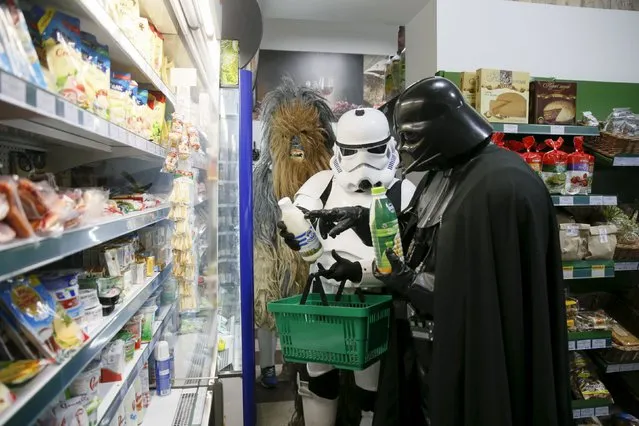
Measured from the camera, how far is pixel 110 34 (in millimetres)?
1204

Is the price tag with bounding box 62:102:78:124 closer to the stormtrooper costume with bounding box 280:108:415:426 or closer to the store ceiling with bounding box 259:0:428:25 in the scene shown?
the stormtrooper costume with bounding box 280:108:415:426

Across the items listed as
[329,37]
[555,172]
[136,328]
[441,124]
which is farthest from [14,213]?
[329,37]

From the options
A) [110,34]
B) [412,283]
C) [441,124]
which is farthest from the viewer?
[412,283]

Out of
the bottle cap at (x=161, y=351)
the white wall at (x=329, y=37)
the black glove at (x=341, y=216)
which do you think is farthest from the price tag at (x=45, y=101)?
the white wall at (x=329, y=37)

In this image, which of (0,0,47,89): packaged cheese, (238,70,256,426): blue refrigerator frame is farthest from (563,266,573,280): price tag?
(0,0,47,89): packaged cheese

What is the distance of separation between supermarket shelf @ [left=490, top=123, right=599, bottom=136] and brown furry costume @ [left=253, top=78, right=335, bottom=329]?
1246 millimetres

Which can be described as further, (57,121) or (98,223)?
(98,223)

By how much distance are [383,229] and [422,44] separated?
2.10 m

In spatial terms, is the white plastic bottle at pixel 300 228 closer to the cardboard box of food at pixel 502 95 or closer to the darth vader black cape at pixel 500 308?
the darth vader black cape at pixel 500 308

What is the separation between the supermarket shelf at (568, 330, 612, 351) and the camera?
2.81 metres

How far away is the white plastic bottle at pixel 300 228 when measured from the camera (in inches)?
86.7

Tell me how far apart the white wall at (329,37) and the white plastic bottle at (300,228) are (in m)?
2.77

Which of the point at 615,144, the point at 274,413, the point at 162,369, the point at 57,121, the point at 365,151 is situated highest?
the point at 615,144

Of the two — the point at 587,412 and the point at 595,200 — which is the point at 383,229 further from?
the point at 587,412
